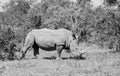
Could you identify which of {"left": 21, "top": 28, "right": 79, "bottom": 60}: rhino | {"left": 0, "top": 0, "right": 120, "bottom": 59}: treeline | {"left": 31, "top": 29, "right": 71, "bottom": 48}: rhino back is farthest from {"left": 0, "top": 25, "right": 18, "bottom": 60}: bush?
{"left": 31, "top": 29, "right": 71, "bottom": 48}: rhino back

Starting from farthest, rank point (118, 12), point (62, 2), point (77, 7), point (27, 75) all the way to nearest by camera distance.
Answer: point (62, 2) → point (77, 7) → point (118, 12) → point (27, 75)

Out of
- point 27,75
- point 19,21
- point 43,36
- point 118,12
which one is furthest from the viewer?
point 19,21

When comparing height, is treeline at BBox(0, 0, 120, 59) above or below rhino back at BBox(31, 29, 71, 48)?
below

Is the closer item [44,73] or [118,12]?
[44,73]

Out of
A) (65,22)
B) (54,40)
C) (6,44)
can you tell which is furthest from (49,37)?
(65,22)

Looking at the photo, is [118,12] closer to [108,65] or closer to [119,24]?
[119,24]

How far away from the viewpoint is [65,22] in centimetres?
4231

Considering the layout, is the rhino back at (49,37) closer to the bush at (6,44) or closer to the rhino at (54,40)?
the rhino at (54,40)

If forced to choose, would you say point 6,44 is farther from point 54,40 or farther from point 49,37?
point 54,40

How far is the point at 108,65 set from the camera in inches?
430

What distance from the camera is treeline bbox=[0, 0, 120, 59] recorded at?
68.0ft

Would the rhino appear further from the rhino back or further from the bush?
the bush

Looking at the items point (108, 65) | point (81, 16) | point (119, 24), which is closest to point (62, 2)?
point (81, 16)

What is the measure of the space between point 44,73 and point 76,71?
1275 mm
